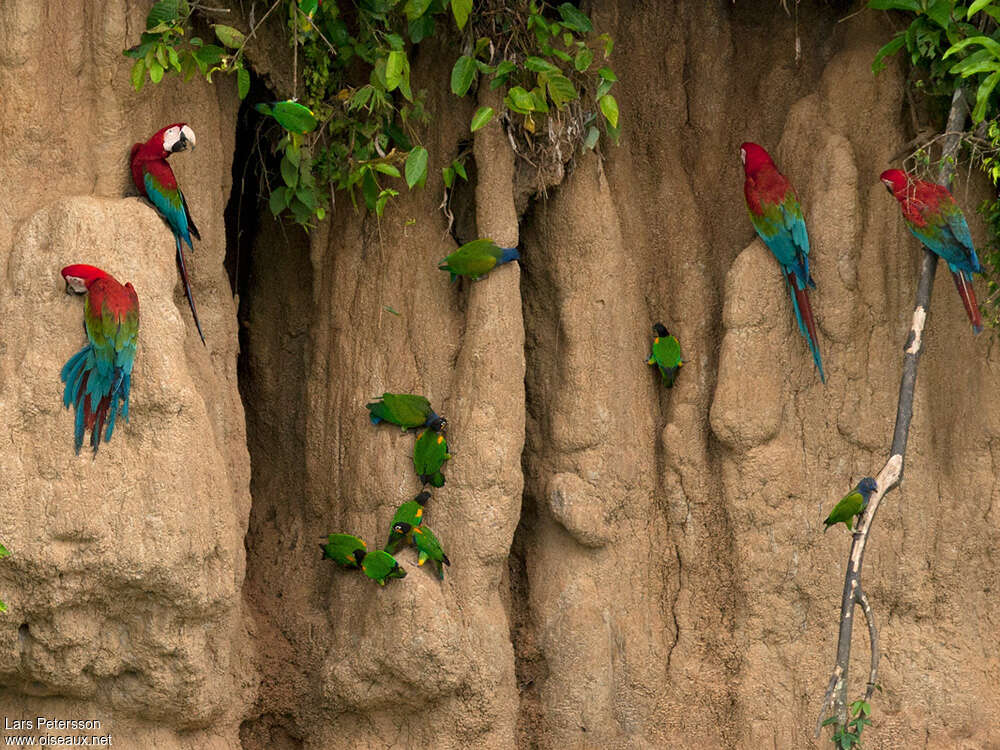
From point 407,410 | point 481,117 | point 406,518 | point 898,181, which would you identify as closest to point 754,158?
point 898,181

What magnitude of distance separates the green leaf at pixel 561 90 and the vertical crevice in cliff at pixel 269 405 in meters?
1.07

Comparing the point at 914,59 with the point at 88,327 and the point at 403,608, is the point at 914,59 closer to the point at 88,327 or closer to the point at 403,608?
the point at 403,608

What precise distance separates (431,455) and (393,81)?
1226 mm

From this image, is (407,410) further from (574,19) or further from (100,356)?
(574,19)

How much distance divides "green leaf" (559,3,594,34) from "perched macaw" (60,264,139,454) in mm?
1713

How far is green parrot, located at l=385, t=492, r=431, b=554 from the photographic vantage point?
4.41m

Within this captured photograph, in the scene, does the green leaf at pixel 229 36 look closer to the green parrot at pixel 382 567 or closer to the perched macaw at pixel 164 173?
the perched macaw at pixel 164 173

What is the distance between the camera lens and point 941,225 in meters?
4.30

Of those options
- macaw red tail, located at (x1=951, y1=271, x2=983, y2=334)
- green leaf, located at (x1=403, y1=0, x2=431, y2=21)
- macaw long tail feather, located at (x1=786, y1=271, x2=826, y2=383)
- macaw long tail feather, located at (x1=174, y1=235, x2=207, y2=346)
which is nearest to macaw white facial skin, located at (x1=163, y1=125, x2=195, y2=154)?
A: macaw long tail feather, located at (x1=174, y1=235, x2=207, y2=346)

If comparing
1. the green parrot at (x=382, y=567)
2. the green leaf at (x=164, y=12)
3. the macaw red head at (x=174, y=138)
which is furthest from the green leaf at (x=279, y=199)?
the green parrot at (x=382, y=567)

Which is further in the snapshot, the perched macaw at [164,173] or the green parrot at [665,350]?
the green parrot at [665,350]

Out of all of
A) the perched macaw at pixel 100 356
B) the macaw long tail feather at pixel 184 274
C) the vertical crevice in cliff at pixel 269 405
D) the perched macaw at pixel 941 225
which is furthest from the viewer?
the vertical crevice in cliff at pixel 269 405

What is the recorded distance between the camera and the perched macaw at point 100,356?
384cm

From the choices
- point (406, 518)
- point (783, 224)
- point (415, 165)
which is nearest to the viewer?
point (415, 165)
